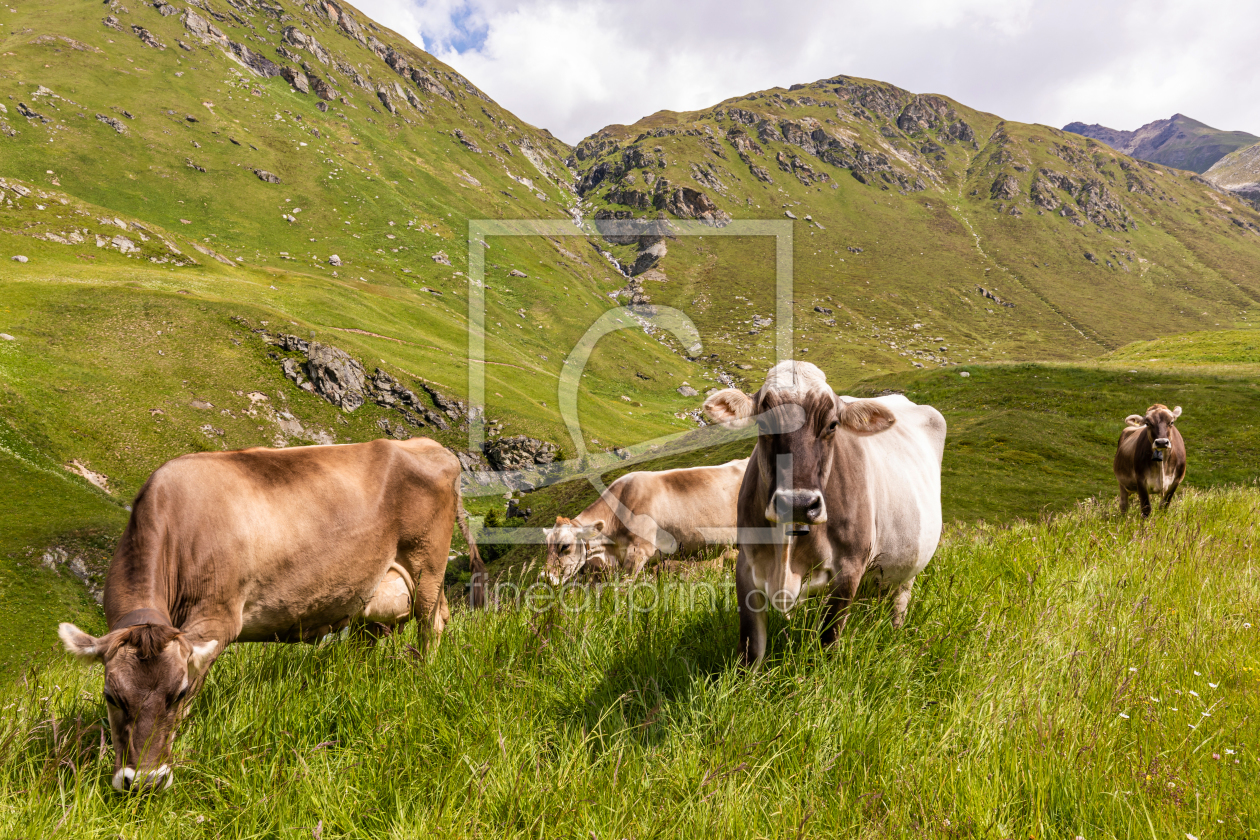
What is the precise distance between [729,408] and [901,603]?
9.28ft

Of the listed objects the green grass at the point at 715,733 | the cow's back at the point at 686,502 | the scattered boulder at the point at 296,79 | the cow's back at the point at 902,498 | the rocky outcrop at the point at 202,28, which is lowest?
the cow's back at the point at 686,502

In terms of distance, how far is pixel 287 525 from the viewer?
634 cm

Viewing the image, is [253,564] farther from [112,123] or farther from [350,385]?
[112,123]

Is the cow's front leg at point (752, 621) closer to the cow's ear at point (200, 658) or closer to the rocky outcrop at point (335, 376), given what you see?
the cow's ear at point (200, 658)

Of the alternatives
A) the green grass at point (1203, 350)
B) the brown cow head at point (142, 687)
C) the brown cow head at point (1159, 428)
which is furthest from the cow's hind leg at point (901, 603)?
the green grass at point (1203, 350)

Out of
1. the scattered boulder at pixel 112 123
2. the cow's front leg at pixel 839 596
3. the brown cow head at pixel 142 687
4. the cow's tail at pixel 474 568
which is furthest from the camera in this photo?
the scattered boulder at pixel 112 123

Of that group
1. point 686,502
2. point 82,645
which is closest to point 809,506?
point 82,645

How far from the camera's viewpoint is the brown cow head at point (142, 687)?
165 inches

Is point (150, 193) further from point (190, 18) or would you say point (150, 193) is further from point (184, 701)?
point (184, 701)

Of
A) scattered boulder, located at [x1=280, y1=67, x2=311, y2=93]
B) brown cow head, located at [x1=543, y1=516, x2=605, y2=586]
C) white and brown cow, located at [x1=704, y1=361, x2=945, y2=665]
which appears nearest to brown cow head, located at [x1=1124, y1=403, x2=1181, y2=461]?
white and brown cow, located at [x1=704, y1=361, x2=945, y2=665]

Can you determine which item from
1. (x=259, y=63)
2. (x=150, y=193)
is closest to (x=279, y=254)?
(x=150, y=193)

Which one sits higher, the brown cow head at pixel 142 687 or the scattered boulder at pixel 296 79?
the scattered boulder at pixel 296 79

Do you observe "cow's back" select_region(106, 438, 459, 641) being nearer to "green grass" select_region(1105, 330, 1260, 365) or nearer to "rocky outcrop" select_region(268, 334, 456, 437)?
"rocky outcrop" select_region(268, 334, 456, 437)

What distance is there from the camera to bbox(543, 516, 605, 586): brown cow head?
13.8 m
